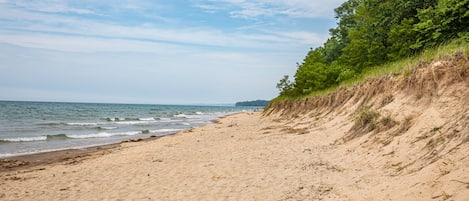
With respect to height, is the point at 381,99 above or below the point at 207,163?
above

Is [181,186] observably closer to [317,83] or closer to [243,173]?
[243,173]

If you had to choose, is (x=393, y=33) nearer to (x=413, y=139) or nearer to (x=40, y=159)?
(x=413, y=139)

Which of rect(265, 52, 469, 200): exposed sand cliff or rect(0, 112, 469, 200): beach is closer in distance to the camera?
rect(265, 52, 469, 200): exposed sand cliff

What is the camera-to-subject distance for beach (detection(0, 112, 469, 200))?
232 inches

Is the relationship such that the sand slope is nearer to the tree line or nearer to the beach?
the beach

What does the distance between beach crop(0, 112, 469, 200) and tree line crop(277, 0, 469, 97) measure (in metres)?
6.01

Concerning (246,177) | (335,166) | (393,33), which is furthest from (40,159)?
(393,33)

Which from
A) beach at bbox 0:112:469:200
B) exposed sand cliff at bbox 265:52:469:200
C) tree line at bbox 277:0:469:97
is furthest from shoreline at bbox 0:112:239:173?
tree line at bbox 277:0:469:97

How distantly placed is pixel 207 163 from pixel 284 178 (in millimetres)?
3430

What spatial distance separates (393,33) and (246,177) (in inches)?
653

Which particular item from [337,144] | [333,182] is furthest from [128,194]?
[337,144]

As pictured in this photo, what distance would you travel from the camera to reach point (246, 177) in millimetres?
8555

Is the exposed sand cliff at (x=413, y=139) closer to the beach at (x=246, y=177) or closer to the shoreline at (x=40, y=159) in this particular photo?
the beach at (x=246, y=177)

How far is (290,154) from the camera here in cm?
1070
